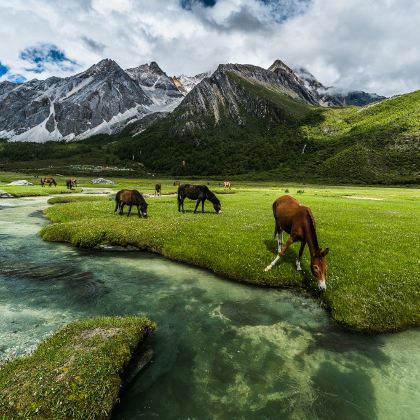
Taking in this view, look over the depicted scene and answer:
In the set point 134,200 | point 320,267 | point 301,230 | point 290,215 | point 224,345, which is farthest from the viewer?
point 134,200


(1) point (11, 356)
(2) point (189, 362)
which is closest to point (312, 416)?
(2) point (189, 362)

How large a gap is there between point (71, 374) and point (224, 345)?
211 inches

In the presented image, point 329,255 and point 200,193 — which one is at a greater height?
point 200,193

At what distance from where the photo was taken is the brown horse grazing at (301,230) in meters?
14.9

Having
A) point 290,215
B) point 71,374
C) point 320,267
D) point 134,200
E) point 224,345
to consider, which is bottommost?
point 224,345

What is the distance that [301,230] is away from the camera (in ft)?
55.5

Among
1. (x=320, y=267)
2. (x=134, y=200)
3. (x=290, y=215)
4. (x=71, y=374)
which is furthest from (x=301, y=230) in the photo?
(x=134, y=200)

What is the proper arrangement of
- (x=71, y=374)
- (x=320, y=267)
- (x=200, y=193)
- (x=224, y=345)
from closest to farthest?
(x=71, y=374) → (x=224, y=345) → (x=320, y=267) → (x=200, y=193)

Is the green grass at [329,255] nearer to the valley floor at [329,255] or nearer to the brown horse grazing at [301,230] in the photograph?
the valley floor at [329,255]

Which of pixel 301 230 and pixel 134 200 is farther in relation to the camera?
pixel 134 200

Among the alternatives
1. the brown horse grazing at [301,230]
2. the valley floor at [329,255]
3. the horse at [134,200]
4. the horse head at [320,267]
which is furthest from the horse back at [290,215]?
the horse at [134,200]

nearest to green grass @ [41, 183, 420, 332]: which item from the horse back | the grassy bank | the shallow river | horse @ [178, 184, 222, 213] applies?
the shallow river

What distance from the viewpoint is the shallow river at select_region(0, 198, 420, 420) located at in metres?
9.03

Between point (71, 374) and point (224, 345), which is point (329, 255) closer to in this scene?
point (224, 345)
